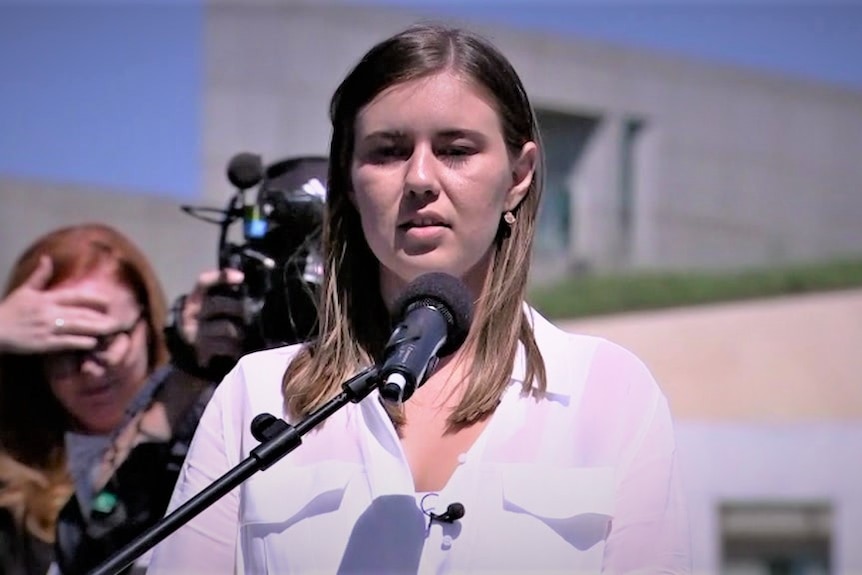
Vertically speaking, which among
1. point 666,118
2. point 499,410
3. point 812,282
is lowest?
point 499,410

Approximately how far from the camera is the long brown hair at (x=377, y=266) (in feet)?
7.37

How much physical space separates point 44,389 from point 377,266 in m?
1.15

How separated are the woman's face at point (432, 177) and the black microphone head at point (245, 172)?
588 millimetres

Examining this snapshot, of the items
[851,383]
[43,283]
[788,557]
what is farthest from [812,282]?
[43,283]

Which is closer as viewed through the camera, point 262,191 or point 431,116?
point 431,116

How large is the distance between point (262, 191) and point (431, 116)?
693mm

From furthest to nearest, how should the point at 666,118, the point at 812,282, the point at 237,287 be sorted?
the point at 666,118
the point at 812,282
the point at 237,287

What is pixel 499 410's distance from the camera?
7.27 feet

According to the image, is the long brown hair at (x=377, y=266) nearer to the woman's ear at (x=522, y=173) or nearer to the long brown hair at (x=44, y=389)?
the woman's ear at (x=522, y=173)

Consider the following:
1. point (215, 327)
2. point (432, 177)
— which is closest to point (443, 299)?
point (432, 177)

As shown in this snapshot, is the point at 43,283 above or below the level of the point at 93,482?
above

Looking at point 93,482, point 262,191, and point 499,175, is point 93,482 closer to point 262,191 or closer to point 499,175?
point 262,191

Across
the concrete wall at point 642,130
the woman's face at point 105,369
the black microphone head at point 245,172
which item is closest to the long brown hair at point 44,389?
the woman's face at point 105,369

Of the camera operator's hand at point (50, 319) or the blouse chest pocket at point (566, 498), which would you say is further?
the camera operator's hand at point (50, 319)
